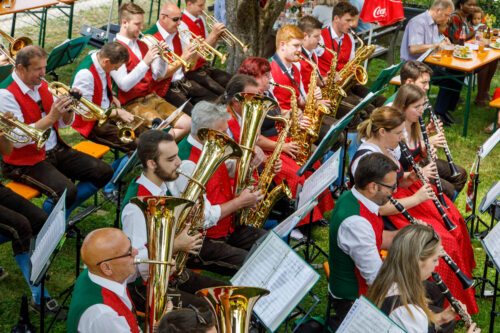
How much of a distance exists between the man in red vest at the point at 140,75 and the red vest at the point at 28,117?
3.84 feet

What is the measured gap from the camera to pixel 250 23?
10.3 metres

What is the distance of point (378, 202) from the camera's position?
18.2ft

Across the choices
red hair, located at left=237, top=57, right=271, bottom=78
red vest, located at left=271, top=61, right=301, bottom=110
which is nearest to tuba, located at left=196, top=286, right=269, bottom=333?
red hair, located at left=237, top=57, right=271, bottom=78

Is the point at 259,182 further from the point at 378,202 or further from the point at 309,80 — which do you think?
the point at 309,80

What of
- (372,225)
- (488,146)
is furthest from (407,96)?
(372,225)

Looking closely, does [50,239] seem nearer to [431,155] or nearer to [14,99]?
A: [14,99]

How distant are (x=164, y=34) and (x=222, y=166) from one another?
10.4ft

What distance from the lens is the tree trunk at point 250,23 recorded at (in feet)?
33.4

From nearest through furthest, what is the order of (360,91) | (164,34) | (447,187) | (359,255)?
(359,255), (447,187), (164,34), (360,91)

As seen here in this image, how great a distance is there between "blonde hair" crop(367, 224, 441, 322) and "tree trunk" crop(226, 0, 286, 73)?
5.95 m

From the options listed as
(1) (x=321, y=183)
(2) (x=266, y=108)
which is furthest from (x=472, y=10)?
(1) (x=321, y=183)

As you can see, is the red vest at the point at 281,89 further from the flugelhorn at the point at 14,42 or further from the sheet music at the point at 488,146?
the flugelhorn at the point at 14,42

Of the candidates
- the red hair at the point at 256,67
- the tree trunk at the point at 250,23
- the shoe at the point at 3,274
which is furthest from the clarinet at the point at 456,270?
the tree trunk at the point at 250,23

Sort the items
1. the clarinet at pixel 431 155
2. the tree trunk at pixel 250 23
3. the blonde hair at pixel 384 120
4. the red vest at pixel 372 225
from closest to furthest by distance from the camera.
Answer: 1. the red vest at pixel 372 225
2. the blonde hair at pixel 384 120
3. the clarinet at pixel 431 155
4. the tree trunk at pixel 250 23
